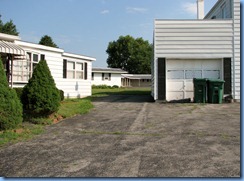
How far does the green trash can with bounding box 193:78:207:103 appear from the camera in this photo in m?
13.5

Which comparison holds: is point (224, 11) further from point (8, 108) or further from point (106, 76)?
point (106, 76)

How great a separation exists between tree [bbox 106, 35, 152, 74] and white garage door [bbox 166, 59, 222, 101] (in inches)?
1979

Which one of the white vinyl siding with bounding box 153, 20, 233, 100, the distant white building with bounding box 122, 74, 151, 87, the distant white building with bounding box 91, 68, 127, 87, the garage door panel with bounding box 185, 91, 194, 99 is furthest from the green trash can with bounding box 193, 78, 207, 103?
the distant white building with bounding box 122, 74, 151, 87

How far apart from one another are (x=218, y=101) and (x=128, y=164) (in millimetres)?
10701

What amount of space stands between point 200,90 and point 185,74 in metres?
1.52

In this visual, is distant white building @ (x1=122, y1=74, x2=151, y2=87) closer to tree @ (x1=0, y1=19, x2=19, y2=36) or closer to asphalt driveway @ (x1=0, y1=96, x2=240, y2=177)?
tree @ (x1=0, y1=19, x2=19, y2=36)

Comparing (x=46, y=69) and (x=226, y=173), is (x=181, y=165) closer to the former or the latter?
(x=226, y=173)

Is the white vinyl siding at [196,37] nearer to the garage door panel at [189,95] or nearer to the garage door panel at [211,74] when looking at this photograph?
the garage door panel at [211,74]

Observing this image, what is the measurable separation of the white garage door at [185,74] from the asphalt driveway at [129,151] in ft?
22.6

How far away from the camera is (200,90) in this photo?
13.7m

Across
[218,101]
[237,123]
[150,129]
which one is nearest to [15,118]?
[150,129]

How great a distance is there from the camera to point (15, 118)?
6.63 m

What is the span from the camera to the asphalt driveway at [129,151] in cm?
391

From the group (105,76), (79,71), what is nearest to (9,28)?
(105,76)
